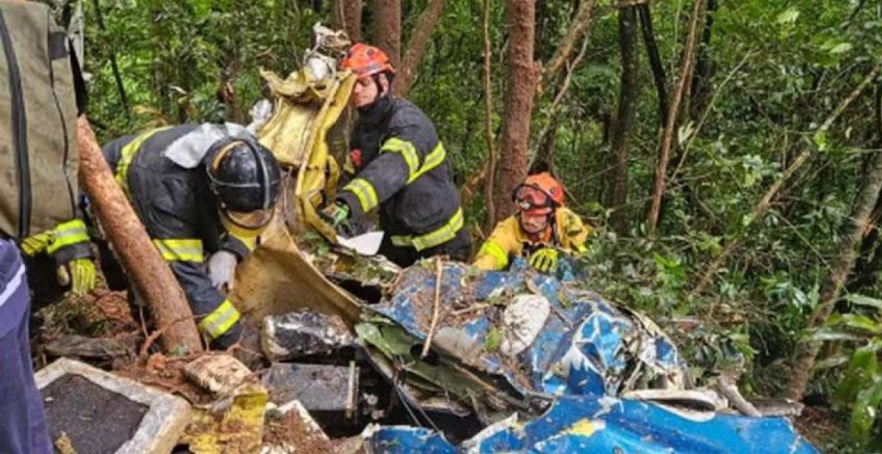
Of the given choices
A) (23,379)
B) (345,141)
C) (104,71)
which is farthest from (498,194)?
(104,71)

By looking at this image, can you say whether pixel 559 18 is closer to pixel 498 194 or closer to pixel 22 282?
pixel 498 194

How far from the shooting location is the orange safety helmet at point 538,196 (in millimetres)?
4707

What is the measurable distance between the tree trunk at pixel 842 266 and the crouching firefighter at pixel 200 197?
125 inches

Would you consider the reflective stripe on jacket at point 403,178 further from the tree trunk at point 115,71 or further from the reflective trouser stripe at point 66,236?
the tree trunk at point 115,71

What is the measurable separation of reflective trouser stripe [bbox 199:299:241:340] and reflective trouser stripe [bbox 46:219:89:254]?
21.4 inches

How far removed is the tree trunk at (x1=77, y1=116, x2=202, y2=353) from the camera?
276cm

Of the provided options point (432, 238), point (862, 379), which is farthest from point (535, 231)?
point (862, 379)

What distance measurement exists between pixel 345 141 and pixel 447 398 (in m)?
1.87

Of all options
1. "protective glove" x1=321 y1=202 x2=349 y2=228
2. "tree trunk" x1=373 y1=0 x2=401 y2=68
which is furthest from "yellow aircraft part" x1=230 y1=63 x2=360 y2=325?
"tree trunk" x1=373 y1=0 x2=401 y2=68

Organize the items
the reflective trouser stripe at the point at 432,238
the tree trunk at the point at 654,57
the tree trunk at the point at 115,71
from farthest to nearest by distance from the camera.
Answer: the tree trunk at the point at 654,57 < the tree trunk at the point at 115,71 < the reflective trouser stripe at the point at 432,238

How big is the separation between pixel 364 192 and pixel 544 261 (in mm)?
992

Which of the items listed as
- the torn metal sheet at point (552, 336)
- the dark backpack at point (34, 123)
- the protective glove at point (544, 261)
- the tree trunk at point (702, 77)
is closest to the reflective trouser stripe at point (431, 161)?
the protective glove at point (544, 261)

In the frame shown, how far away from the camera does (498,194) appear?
5.32m

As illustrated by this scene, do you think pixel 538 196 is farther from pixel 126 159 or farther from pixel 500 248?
pixel 126 159
